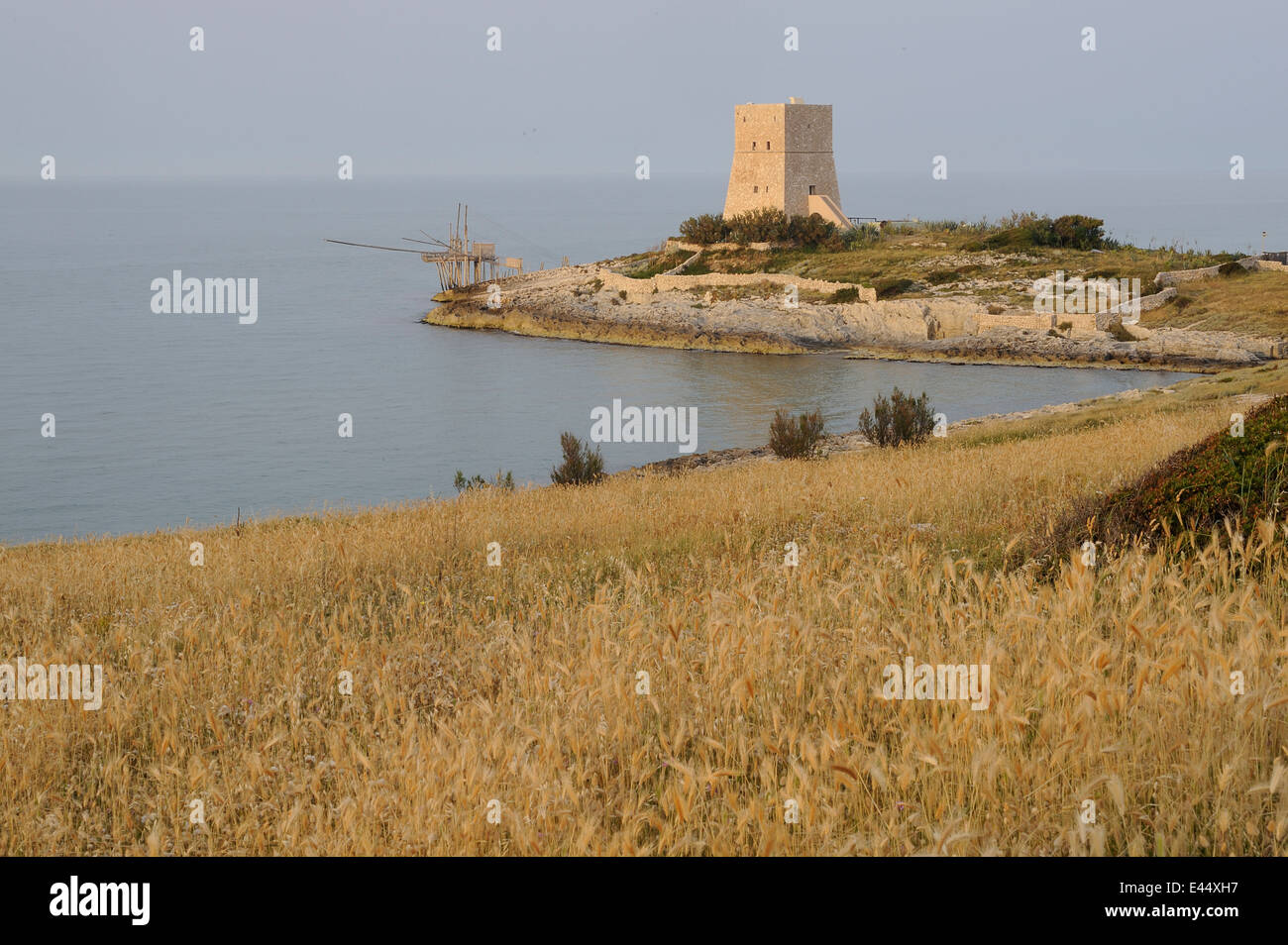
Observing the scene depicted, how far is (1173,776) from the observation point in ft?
10.1

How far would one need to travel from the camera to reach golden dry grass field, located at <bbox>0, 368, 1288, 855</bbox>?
314 centimetres

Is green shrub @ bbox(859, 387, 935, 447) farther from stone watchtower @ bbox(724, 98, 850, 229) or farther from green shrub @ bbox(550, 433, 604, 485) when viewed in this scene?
stone watchtower @ bbox(724, 98, 850, 229)

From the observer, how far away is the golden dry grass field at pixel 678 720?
3145 mm

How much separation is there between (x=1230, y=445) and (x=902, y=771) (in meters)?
5.04

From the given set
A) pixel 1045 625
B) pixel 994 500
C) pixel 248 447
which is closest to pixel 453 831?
pixel 1045 625

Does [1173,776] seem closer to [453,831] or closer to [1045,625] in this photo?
[1045,625]

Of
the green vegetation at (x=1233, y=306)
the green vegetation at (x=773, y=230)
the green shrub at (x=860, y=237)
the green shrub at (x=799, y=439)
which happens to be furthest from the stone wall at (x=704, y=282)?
the green shrub at (x=799, y=439)
